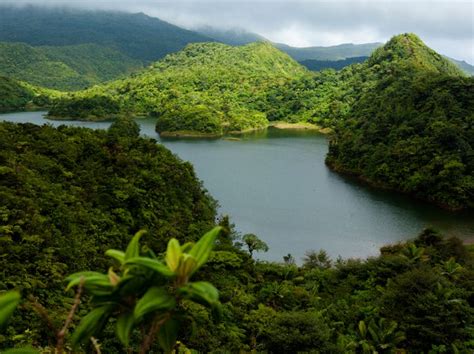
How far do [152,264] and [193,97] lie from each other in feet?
301

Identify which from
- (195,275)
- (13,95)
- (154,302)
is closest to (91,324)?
(154,302)

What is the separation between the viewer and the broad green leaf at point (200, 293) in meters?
1.28

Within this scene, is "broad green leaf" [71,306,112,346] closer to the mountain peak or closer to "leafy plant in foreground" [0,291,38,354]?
"leafy plant in foreground" [0,291,38,354]

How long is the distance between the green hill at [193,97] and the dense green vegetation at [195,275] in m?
47.4

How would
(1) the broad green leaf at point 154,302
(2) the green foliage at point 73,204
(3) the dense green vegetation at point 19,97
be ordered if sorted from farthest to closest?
(3) the dense green vegetation at point 19,97 → (2) the green foliage at point 73,204 → (1) the broad green leaf at point 154,302

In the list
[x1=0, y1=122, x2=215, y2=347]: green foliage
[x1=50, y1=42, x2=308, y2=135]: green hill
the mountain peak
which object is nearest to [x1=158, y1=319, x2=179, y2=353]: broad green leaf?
[x1=0, y1=122, x2=215, y2=347]: green foliage

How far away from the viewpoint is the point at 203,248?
4.51 ft

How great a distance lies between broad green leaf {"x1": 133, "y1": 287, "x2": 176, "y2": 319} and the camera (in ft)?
4.00

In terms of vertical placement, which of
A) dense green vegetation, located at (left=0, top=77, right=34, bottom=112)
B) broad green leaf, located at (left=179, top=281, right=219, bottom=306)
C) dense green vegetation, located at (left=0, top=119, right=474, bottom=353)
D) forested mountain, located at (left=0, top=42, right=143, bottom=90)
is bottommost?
dense green vegetation, located at (left=0, top=119, right=474, bottom=353)

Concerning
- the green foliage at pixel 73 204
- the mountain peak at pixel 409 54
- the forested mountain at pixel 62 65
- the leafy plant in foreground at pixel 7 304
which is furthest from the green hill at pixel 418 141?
the forested mountain at pixel 62 65

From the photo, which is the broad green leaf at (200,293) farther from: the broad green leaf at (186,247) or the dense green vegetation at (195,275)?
the dense green vegetation at (195,275)

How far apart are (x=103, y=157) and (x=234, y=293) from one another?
1081 cm

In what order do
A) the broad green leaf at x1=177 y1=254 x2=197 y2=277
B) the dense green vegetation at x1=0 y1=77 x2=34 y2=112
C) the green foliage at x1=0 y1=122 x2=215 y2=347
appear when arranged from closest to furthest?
1. the broad green leaf at x1=177 y1=254 x2=197 y2=277
2. the green foliage at x1=0 y1=122 x2=215 y2=347
3. the dense green vegetation at x1=0 y1=77 x2=34 y2=112

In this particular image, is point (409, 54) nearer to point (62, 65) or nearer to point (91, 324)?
point (91, 324)
